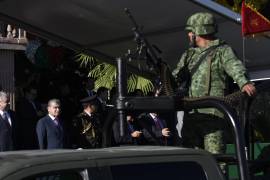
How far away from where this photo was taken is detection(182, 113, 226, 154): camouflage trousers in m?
5.38

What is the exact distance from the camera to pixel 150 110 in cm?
444

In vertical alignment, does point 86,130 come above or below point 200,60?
below

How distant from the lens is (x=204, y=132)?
5.41 meters

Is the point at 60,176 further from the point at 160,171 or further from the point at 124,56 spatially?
the point at 124,56

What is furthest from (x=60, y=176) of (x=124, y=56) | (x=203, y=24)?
(x=124, y=56)

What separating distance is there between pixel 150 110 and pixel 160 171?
811 millimetres

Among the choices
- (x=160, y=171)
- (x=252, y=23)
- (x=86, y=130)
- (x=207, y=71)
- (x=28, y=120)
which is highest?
(x=252, y=23)

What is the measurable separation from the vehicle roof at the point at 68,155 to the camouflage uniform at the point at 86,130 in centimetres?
560

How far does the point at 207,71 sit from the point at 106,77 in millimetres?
7140

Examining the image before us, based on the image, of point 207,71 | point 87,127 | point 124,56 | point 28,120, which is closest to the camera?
point 207,71

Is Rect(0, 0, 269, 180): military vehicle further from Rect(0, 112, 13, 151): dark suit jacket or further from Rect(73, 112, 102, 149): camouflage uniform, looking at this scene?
Rect(0, 112, 13, 151): dark suit jacket

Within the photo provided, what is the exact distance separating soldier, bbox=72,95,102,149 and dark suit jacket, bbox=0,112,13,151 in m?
0.93

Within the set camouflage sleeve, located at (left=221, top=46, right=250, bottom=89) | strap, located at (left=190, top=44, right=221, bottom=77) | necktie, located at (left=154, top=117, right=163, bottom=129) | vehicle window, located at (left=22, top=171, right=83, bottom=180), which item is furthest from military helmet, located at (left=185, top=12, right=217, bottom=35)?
necktie, located at (left=154, top=117, right=163, bottom=129)

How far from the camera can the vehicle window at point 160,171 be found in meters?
3.56
